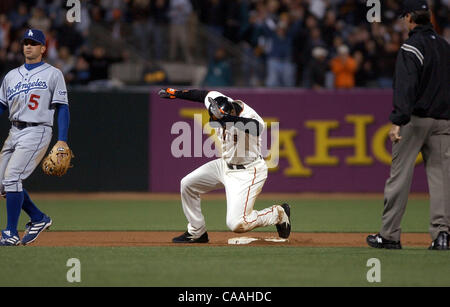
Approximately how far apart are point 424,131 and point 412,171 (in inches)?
15.5

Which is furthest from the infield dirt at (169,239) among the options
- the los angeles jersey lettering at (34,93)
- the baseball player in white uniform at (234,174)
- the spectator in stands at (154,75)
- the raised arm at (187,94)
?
the spectator in stands at (154,75)

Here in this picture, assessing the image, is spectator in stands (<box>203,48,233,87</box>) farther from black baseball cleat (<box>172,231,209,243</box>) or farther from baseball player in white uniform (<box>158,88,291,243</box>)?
black baseball cleat (<box>172,231,209,243</box>)

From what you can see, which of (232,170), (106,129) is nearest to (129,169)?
(106,129)

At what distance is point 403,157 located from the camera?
731 cm

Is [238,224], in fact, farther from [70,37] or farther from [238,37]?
[238,37]

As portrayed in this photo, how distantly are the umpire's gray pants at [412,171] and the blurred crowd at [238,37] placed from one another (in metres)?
8.16

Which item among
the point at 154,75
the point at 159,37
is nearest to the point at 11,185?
→ the point at 154,75

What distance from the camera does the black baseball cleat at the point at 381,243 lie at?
742 cm

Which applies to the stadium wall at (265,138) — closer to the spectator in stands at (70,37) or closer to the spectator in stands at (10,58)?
the spectator in stands at (10,58)

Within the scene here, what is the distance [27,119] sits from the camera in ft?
25.2

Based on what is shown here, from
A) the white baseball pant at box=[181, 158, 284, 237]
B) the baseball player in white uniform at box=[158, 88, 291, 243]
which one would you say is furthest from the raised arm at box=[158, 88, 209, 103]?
the white baseball pant at box=[181, 158, 284, 237]

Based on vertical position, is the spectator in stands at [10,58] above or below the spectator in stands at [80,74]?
above

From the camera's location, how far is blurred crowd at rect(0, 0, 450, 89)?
1561 cm

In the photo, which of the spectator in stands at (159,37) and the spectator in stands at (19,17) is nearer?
the spectator in stands at (19,17)
